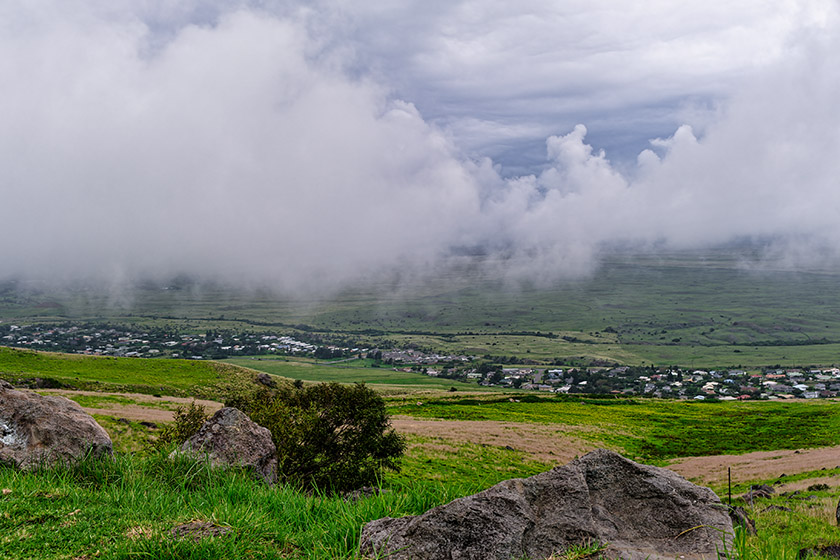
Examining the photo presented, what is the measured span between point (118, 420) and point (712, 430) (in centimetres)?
7840

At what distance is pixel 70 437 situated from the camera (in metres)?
9.29

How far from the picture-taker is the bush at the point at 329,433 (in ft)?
75.6

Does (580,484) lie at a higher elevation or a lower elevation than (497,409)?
higher

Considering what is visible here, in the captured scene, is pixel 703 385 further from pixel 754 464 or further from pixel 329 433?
pixel 329 433

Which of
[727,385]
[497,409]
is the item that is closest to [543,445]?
[497,409]

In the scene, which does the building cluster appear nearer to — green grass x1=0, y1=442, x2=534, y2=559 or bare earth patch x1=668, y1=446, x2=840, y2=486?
bare earth patch x1=668, y1=446, x2=840, y2=486

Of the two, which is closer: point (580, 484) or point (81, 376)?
point (580, 484)

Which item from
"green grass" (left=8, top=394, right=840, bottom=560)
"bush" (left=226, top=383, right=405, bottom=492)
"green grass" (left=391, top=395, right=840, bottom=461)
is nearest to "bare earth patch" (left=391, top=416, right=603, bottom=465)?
"green grass" (left=391, top=395, right=840, bottom=461)

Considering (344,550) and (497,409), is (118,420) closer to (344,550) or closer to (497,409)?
(344,550)

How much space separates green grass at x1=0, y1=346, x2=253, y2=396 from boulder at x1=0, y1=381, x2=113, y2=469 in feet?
235

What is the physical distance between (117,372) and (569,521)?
10592cm

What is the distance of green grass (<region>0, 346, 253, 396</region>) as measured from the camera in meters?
75.7

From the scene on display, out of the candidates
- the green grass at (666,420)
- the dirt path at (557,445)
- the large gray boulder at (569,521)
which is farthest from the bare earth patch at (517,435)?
the large gray boulder at (569,521)

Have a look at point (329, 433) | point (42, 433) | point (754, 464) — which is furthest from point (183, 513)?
point (754, 464)
